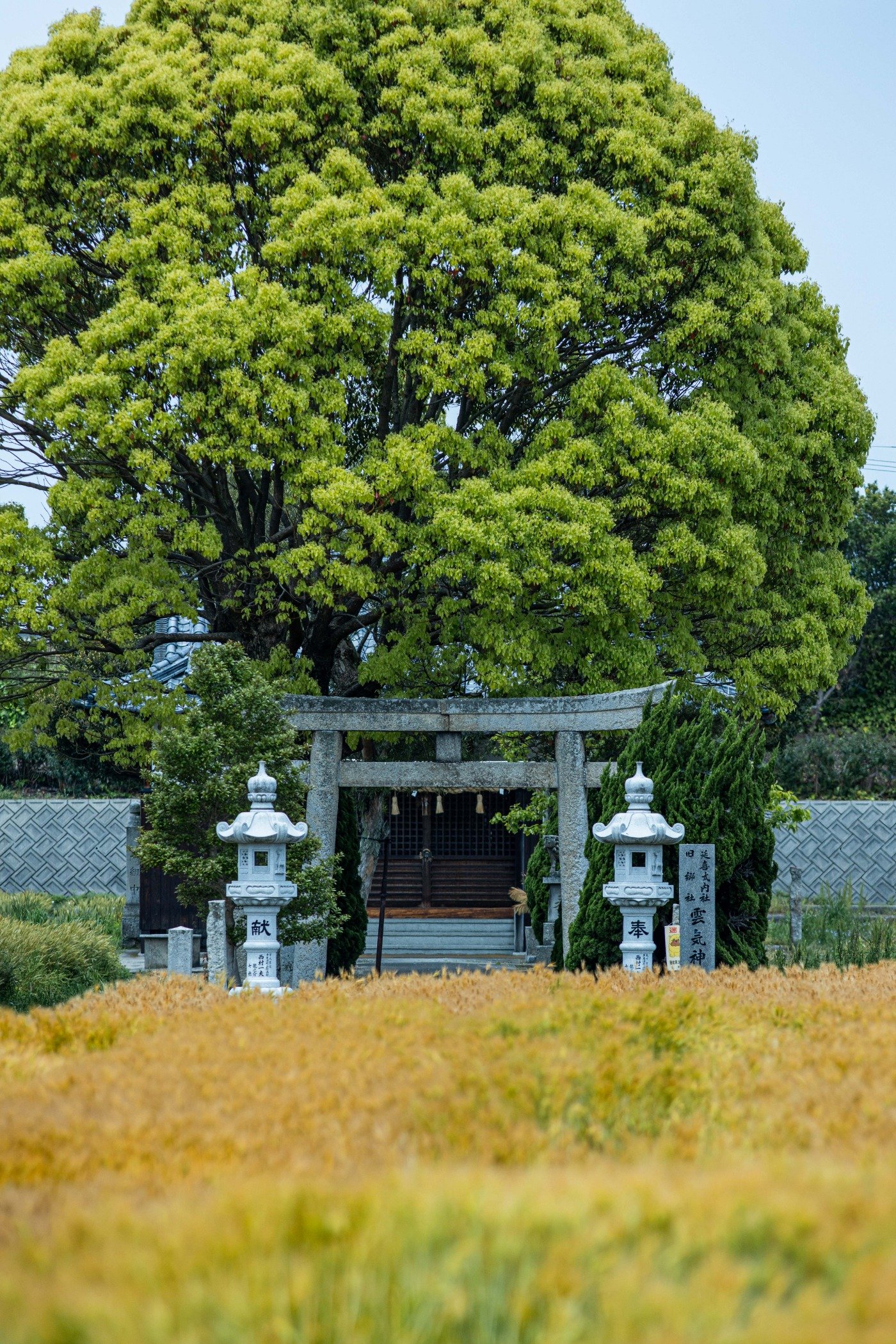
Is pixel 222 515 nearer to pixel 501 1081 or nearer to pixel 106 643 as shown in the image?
pixel 106 643

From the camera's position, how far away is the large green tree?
1165 centimetres

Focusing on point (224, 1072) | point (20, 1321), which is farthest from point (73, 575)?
point (20, 1321)

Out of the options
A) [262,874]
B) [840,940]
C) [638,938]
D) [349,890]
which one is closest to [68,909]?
[349,890]

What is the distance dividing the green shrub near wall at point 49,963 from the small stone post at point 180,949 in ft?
1.86

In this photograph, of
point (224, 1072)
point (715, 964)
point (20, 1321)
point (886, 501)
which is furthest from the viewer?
point (886, 501)

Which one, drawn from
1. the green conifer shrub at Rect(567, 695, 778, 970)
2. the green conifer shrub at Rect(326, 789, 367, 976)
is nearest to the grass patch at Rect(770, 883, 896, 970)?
the green conifer shrub at Rect(567, 695, 778, 970)

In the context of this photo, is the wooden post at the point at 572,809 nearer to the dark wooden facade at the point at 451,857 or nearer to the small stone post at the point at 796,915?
the small stone post at the point at 796,915

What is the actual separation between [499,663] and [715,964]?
13.2 ft

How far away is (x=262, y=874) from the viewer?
9.35 meters

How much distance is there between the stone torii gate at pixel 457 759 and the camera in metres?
12.7

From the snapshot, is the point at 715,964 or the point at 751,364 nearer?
the point at 715,964

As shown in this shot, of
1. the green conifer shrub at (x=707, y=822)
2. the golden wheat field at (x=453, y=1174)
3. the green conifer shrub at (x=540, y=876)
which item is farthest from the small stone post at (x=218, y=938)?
the green conifer shrub at (x=540, y=876)

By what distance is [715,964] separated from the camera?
405 inches

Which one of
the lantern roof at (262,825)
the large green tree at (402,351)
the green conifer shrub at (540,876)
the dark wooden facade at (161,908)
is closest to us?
the lantern roof at (262,825)
